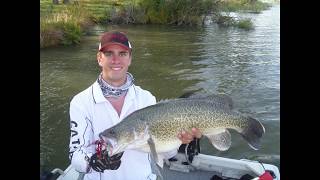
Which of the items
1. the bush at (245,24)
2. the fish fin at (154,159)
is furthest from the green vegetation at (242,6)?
the fish fin at (154,159)

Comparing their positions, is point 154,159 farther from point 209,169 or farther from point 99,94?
point 209,169

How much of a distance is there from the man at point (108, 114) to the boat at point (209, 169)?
38 cm

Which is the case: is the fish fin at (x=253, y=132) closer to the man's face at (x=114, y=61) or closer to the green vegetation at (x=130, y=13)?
the man's face at (x=114, y=61)

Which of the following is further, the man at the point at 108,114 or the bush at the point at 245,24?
the bush at the point at 245,24

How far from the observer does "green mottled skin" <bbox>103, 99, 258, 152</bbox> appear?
255 centimetres

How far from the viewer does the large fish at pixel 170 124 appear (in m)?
2.54

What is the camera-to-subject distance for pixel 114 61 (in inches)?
105

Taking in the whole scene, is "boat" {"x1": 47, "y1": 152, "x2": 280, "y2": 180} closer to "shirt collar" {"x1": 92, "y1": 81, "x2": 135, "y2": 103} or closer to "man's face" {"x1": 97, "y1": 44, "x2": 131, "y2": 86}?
"shirt collar" {"x1": 92, "y1": 81, "x2": 135, "y2": 103}

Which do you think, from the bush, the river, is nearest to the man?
the river

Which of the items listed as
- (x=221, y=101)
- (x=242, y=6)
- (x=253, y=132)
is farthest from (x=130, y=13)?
(x=253, y=132)

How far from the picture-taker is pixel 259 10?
141 inches

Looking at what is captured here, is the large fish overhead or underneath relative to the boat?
overhead

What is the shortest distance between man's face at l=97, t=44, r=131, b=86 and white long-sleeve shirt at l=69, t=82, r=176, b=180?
0.12 meters
